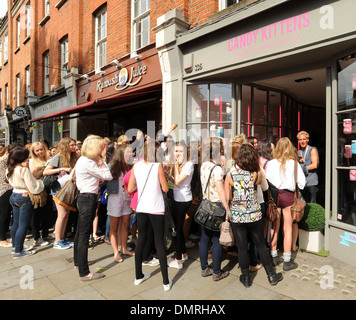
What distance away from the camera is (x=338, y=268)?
12.2 ft

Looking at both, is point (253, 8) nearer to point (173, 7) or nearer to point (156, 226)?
point (173, 7)

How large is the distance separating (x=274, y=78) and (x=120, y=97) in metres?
4.00

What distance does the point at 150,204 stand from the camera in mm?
3131

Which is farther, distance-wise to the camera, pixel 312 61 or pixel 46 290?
pixel 312 61

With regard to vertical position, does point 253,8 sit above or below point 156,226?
above

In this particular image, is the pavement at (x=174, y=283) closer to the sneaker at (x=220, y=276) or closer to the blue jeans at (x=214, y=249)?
the sneaker at (x=220, y=276)

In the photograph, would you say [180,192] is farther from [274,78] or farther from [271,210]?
[274,78]

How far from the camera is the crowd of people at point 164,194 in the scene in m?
3.16

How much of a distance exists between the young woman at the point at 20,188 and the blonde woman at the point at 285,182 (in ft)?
12.3

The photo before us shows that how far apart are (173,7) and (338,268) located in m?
6.31

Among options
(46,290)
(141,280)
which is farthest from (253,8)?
(46,290)

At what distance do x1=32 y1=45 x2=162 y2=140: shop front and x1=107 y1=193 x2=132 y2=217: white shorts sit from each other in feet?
12.5

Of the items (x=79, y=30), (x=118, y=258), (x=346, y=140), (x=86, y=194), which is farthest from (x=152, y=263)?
(x=79, y=30)

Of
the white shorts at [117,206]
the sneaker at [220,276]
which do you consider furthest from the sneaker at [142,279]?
the white shorts at [117,206]
